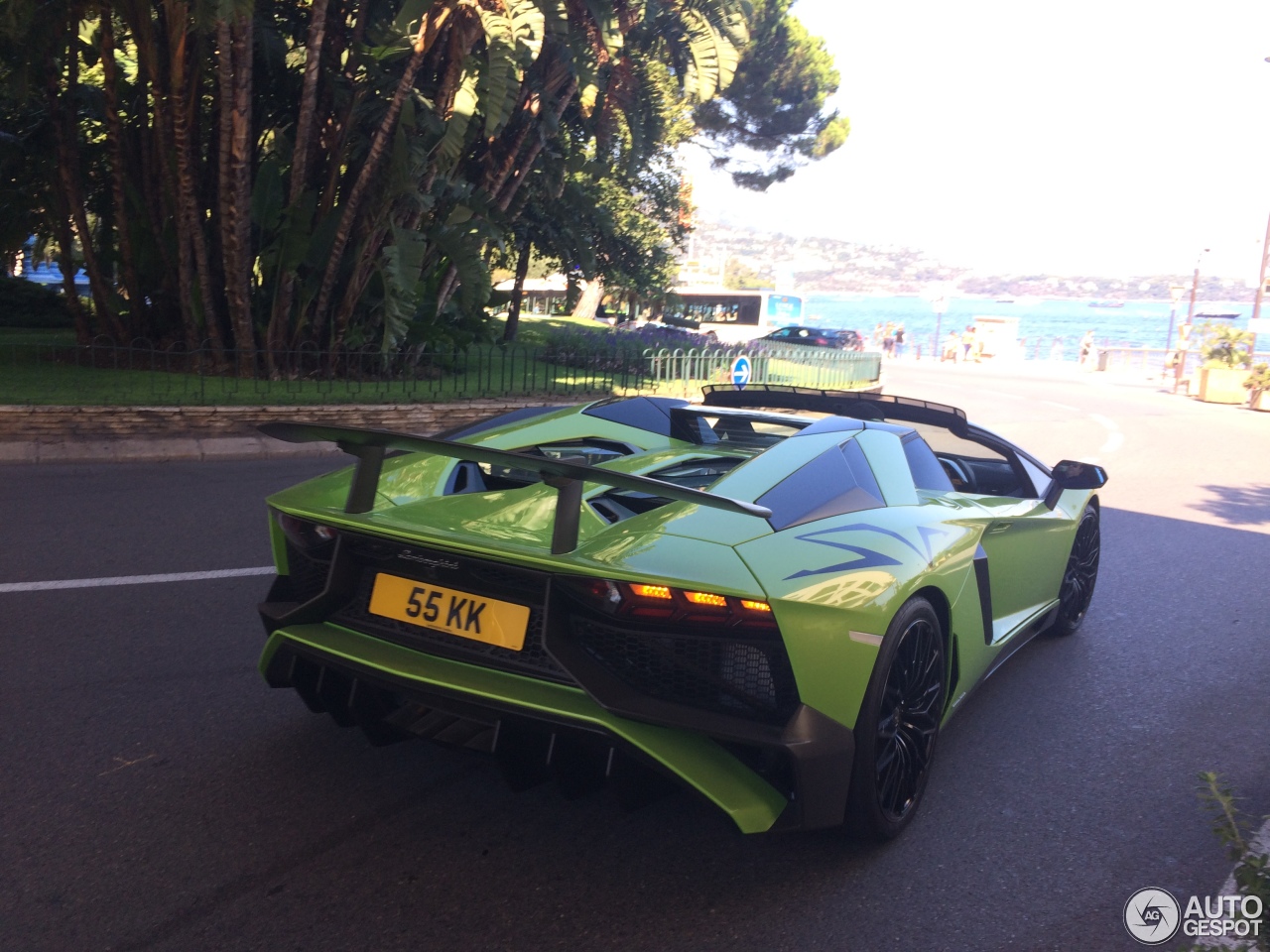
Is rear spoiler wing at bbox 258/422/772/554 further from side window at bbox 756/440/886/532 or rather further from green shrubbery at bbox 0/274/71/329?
green shrubbery at bbox 0/274/71/329

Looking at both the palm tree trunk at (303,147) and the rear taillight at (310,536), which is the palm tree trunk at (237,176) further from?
the rear taillight at (310,536)

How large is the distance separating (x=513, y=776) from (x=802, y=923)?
899 mm

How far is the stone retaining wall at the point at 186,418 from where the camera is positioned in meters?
10.5

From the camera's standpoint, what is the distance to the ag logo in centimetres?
296

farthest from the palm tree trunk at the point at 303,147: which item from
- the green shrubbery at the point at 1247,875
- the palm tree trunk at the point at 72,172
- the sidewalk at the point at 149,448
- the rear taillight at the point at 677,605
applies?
the green shrubbery at the point at 1247,875

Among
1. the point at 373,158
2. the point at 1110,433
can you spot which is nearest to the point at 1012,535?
the point at 373,158

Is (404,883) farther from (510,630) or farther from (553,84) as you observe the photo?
(553,84)

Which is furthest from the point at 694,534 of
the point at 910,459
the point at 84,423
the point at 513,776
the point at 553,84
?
the point at 553,84

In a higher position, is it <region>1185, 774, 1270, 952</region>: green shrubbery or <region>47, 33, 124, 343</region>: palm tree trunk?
<region>47, 33, 124, 343</region>: palm tree trunk

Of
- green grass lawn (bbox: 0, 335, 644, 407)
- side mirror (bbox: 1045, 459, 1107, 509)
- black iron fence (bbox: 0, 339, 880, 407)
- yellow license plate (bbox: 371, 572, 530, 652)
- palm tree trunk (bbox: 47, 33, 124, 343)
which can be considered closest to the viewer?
yellow license plate (bbox: 371, 572, 530, 652)

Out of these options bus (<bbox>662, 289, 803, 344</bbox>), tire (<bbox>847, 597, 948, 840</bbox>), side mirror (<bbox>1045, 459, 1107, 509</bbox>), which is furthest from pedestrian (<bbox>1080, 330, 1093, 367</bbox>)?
tire (<bbox>847, 597, 948, 840</bbox>)

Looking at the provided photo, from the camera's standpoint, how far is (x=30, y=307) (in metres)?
24.9

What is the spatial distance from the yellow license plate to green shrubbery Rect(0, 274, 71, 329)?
24426mm

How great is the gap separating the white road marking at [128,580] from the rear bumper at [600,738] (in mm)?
3305
